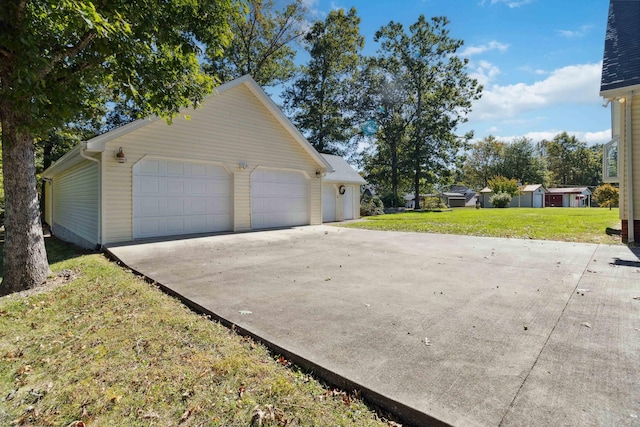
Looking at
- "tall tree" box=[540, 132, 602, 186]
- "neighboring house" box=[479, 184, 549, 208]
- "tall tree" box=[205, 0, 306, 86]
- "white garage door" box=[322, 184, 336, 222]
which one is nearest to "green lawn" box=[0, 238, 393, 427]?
"white garage door" box=[322, 184, 336, 222]

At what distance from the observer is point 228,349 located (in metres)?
2.84

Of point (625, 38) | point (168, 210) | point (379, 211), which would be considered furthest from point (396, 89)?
point (168, 210)

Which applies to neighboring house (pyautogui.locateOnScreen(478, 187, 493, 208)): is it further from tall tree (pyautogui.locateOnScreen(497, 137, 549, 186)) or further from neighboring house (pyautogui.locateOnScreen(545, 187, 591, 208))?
neighboring house (pyautogui.locateOnScreen(545, 187, 591, 208))

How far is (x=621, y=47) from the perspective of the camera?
888cm

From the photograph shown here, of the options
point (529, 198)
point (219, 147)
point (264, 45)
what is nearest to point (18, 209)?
point (219, 147)

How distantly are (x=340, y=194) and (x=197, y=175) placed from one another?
30.6 feet

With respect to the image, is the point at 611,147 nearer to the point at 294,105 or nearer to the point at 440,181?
the point at 440,181

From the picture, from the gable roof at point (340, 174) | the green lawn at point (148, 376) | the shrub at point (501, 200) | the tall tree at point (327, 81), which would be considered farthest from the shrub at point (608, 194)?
the green lawn at point (148, 376)

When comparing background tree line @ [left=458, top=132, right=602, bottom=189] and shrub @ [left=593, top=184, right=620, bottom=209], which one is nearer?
shrub @ [left=593, top=184, right=620, bottom=209]

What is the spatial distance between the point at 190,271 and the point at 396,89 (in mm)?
29828

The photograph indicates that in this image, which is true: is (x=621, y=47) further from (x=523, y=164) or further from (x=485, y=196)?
(x=523, y=164)

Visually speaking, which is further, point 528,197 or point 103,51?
point 528,197

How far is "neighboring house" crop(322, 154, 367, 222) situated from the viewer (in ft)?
56.3

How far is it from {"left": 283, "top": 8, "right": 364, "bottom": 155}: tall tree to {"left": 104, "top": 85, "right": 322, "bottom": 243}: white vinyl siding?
16.3 metres
